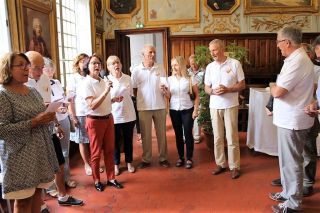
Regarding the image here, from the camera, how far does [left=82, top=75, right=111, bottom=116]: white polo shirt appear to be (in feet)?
10.8

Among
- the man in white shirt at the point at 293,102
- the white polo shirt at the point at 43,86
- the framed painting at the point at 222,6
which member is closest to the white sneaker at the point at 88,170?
the white polo shirt at the point at 43,86

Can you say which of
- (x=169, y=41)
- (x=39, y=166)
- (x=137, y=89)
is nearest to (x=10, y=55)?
(x=39, y=166)

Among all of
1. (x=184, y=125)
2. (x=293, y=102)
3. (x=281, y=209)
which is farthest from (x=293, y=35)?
(x=184, y=125)

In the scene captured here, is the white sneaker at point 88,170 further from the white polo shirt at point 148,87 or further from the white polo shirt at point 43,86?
the white polo shirt at point 43,86

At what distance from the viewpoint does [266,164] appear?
14.2ft

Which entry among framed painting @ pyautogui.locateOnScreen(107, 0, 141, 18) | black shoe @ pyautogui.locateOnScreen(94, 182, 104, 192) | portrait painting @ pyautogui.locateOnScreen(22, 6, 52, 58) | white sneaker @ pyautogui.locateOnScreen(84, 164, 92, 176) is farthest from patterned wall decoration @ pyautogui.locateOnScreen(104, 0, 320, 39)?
black shoe @ pyautogui.locateOnScreen(94, 182, 104, 192)

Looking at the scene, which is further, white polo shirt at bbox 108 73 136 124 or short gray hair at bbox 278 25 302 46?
white polo shirt at bbox 108 73 136 124

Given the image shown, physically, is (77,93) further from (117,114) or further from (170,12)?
(170,12)

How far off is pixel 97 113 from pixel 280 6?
20.4 feet

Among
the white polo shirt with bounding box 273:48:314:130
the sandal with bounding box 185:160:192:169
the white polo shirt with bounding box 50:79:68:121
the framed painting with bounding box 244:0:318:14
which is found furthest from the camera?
the framed painting with bounding box 244:0:318:14

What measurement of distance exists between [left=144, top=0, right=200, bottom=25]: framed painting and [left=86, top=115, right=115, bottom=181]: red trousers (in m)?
5.13

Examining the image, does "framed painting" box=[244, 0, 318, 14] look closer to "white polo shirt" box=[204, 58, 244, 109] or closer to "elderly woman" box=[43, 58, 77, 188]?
"white polo shirt" box=[204, 58, 244, 109]

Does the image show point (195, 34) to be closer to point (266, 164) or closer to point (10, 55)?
point (266, 164)

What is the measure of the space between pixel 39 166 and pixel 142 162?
7.46ft
